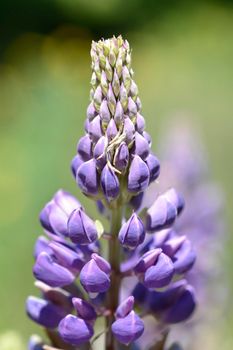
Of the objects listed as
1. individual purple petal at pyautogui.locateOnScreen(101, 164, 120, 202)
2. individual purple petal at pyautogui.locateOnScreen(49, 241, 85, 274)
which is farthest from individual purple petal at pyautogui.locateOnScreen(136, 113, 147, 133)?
individual purple petal at pyautogui.locateOnScreen(49, 241, 85, 274)

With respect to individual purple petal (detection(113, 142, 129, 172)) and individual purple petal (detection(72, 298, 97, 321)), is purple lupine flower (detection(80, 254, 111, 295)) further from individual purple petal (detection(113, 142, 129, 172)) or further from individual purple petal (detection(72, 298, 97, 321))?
individual purple petal (detection(113, 142, 129, 172))

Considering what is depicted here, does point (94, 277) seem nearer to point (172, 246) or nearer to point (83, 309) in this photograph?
point (83, 309)

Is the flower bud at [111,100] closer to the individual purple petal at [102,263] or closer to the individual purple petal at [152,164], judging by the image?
the individual purple petal at [152,164]

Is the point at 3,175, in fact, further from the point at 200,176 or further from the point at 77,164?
the point at 77,164

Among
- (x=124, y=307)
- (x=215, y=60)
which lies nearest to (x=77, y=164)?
(x=124, y=307)

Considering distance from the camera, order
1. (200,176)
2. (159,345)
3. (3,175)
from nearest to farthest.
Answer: (159,345) < (200,176) < (3,175)

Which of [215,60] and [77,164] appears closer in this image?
[77,164]

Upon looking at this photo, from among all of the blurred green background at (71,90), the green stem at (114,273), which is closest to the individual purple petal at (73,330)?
the green stem at (114,273)

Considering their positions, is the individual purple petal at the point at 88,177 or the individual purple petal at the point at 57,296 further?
the individual purple petal at the point at 57,296
